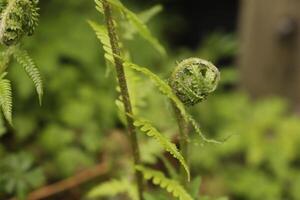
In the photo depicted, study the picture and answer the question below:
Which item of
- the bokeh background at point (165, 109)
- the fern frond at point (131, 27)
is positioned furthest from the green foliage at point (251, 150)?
the fern frond at point (131, 27)

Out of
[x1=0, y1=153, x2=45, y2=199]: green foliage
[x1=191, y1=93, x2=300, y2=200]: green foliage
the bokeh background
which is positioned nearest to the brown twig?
the bokeh background

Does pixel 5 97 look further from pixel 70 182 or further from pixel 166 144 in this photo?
pixel 70 182

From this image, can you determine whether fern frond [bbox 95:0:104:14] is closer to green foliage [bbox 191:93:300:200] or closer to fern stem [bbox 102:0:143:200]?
fern stem [bbox 102:0:143:200]

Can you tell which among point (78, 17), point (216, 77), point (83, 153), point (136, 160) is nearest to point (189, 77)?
point (216, 77)

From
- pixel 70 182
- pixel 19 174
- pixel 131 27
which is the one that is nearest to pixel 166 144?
pixel 131 27

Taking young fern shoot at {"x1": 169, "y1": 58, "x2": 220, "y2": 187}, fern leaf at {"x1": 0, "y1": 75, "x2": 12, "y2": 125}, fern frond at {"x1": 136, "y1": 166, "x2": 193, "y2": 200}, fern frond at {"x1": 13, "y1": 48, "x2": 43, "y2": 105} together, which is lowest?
fern leaf at {"x1": 0, "y1": 75, "x2": 12, "y2": 125}

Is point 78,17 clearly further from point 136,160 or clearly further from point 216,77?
point 216,77
